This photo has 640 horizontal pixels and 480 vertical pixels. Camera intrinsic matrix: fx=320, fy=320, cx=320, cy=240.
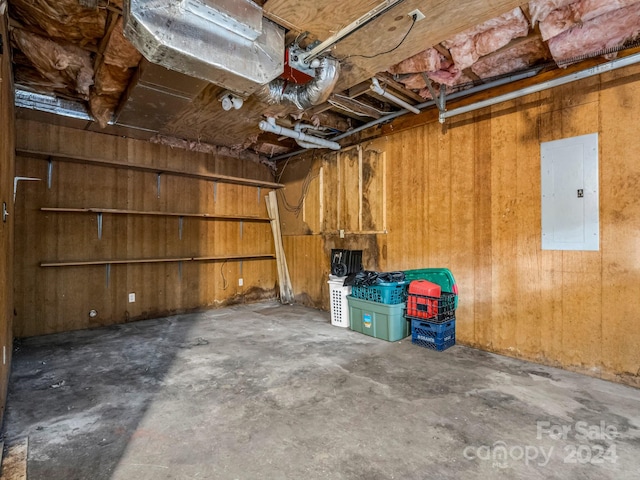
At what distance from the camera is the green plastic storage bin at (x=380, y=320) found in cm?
342

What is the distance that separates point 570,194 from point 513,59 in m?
1.27

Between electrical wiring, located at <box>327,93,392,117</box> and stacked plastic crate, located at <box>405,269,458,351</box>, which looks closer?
stacked plastic crate, located at <box>405,269,458,351</box>

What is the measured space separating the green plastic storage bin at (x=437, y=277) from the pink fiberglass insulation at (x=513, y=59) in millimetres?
1963

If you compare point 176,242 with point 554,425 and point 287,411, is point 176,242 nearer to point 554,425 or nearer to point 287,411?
point 287,411

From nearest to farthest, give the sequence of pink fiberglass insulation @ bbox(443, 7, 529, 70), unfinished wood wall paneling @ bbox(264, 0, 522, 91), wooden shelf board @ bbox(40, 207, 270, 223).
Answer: unfinished wood wall paneling @ bbox(264, 0, 522, 91), pink fiberglass insulation @ bbox(443, 7, 529, 70), wooden shelf board @ bbox(40, 207, 270, 223)

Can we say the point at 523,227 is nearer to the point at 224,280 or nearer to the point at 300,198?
the point at 300,198

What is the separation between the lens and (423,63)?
108 inches

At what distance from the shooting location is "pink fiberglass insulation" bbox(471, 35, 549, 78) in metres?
2.59

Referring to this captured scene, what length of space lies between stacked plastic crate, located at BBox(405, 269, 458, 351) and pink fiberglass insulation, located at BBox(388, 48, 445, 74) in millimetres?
1993

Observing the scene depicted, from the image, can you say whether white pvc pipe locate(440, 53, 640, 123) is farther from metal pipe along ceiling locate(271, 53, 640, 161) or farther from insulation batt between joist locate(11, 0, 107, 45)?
insulation batt between joist locate(11, 0, 107, 45)

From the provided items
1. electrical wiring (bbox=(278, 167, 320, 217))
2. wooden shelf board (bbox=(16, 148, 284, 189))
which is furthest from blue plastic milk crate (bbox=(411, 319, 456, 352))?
wooden shelf board (bbox=(16, 148, 284, 189))

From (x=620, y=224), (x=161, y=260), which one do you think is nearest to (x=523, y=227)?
(x=620, y=224)

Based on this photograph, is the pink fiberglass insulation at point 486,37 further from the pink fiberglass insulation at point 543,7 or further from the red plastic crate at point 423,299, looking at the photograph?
the red plastic crate at point 423,299

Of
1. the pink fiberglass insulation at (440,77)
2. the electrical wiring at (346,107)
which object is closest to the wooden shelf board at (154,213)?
the electrical wiring at (346,107)
